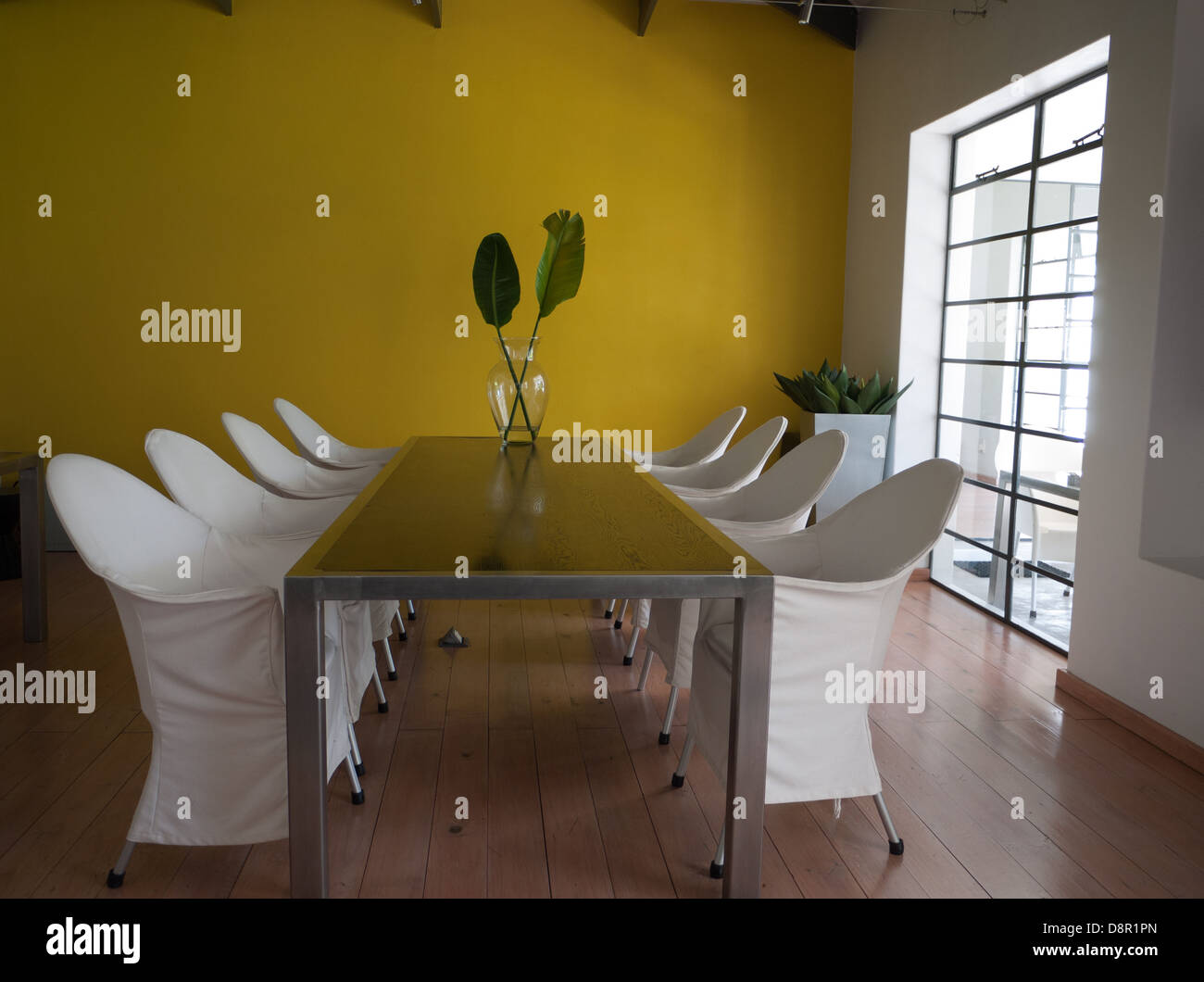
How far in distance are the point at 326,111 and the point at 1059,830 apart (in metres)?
5.09

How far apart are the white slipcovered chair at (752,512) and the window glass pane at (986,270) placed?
193 cm

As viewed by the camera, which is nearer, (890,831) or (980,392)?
(890,831)

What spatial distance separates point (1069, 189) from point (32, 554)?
4.37 metres

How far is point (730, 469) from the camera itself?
3822 millimetres

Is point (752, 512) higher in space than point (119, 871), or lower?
higher

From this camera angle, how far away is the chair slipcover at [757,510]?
2.81 meters

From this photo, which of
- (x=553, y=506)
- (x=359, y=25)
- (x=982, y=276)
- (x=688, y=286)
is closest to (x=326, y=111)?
(x=359, y=25)

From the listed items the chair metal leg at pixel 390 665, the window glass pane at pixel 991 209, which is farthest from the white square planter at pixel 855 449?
the chair metal leg at pixel 390 665

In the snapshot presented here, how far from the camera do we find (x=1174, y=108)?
10.3ft

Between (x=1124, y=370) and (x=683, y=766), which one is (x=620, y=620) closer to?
(x=683, y=766)

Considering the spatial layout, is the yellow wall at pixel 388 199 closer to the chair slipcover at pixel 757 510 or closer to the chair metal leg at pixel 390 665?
the chair metal leg at pixel 390 665

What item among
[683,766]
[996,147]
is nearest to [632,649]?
[683,766]

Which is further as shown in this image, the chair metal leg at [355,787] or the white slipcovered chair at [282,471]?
the white slipcovered chair at [282,471]

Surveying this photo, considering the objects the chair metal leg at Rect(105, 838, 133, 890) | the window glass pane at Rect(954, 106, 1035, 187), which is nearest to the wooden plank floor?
the chair metal leg at Rect(105, 838, 133, 890)
